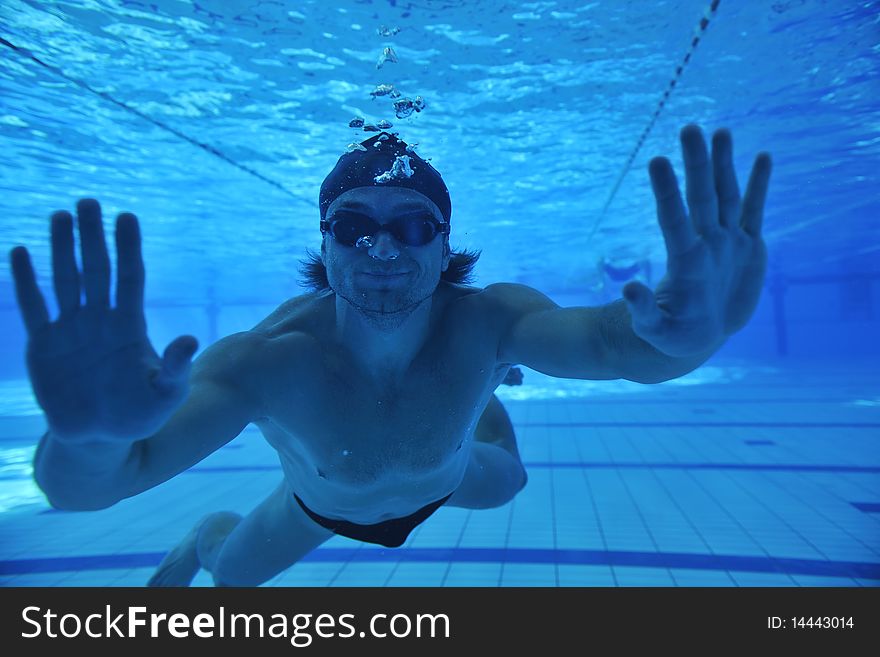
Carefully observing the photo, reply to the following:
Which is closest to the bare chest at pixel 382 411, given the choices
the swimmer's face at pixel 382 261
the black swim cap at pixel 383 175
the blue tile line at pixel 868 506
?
the swimmer's face at pixel 382 261

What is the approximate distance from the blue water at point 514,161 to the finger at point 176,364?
3.40 metres

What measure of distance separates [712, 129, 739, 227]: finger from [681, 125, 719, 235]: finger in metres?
0.04

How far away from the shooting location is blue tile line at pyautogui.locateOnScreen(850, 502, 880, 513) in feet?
17.5

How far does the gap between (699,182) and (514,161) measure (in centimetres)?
842

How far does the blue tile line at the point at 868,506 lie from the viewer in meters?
5.34

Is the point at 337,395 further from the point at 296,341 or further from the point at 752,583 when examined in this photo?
the point at 752,583

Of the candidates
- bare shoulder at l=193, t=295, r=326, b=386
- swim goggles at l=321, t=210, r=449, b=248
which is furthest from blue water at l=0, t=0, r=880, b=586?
swim goggles at l=321, t=210, r=449, b=248

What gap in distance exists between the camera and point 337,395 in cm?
231

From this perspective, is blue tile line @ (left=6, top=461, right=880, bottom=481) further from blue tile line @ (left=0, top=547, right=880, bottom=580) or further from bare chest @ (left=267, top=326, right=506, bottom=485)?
bare chest @ (left=267, top=326, right=506, bottom=485)

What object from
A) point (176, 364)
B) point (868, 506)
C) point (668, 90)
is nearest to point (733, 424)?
point (868, 506)

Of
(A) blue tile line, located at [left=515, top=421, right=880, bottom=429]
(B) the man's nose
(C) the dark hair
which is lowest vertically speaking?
(A) blue tile line, located at [left=515, top=421, right=880, bottom=429]
